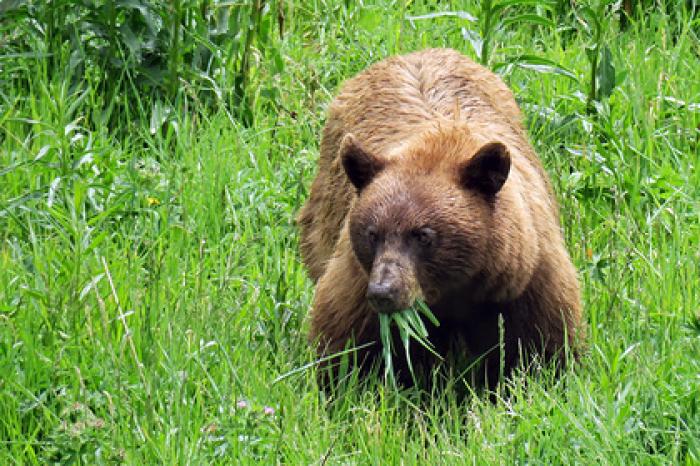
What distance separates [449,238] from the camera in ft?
18.7

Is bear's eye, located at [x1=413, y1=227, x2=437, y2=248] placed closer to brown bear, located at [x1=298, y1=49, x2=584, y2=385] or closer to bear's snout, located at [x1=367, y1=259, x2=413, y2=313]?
brown bear, located at [x1=298, y1=49, x2=584, y2=385]

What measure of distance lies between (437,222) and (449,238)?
0.08 metres

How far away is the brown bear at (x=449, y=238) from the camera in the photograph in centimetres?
571

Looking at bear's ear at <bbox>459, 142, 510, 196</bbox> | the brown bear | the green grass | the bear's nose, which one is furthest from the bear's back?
the bear's nose

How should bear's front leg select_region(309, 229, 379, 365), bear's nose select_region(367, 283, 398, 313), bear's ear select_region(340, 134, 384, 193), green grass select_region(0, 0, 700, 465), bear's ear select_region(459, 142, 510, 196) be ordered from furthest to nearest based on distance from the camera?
1. bear's front leg select_region(309, 229, 379, 365)
2. bear's ear select_region(340, 134, 384, 193)
3. bear's ear select_region(459, 142, 510, 196)
4. bear's nose select_region(367, 283, 398, 313)
5. green grass select_region(0, 0, 700, 465)

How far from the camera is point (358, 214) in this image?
5.86m

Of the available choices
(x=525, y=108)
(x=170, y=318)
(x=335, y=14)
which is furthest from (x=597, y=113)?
(x=170, y=318)

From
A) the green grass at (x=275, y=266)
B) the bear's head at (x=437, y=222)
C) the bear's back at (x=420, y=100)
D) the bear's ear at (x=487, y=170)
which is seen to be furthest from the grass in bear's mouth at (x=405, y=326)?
the bear's back at (x=420, y=100)

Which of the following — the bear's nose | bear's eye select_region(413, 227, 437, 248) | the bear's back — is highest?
the bear's back

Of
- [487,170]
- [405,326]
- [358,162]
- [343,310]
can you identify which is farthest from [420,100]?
[405,326]

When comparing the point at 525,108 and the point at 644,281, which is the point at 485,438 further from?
the point at 525,108

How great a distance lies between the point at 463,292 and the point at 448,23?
3927mm

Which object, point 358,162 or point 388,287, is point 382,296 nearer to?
point 388,287

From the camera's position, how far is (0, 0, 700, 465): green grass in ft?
16.8
